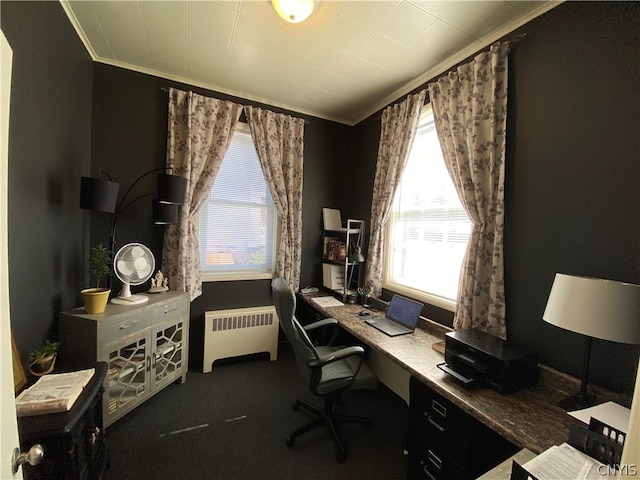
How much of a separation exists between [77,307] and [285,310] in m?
1.58

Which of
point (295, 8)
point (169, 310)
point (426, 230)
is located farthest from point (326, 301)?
point (295, 8)

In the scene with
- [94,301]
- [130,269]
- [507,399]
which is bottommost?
[507,399]

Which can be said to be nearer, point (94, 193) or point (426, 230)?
point (94, 193)

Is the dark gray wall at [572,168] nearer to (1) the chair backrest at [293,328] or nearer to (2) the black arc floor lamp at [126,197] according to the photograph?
(1) the chair backrest at [293,328]

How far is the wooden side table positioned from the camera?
3.27 feet

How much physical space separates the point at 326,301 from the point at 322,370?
966 millimetres

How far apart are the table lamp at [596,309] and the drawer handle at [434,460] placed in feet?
2.28

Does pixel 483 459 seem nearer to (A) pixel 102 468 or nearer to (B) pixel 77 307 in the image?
(A) pixel 102 468

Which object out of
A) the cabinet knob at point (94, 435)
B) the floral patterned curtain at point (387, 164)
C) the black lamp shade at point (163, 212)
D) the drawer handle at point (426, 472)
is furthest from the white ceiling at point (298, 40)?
the drawer handle at point (426, 472)

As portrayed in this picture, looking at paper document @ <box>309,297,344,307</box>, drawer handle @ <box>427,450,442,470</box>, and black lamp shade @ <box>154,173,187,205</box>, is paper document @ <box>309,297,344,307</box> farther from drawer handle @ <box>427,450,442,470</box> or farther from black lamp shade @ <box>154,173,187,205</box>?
black lamp shade @ <box>154,173,187,205</box>

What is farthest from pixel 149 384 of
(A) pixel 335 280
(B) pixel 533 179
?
(B) pixel 533 179

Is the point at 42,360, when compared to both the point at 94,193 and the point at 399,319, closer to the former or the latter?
the point at 94,193

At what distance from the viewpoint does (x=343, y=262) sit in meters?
2.79

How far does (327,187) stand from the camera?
123 inches
